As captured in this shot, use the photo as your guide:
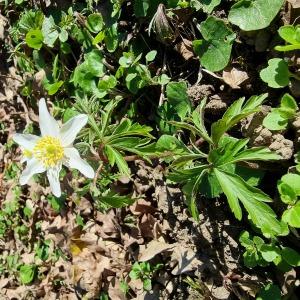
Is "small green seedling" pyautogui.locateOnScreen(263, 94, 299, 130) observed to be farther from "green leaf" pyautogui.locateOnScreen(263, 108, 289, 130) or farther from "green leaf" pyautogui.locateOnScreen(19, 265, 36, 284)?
"green leaf" pyautogui.locateOnScreen(19, 265, 36, 284)

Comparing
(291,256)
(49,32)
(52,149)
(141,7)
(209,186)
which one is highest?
(141,7)

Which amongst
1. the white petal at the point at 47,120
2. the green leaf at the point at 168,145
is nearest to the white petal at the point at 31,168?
the white petal at the point at 47,120

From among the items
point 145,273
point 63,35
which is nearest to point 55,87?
point 63,35

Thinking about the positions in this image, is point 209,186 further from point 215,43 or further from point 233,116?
point 215,43

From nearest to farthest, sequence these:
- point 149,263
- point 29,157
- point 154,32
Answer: point 29,157
point 154,32
point 149,263

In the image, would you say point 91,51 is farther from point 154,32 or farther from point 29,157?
point 29,157

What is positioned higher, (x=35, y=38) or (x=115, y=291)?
(x=35, y=38)

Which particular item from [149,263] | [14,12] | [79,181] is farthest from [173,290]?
[14,12]
